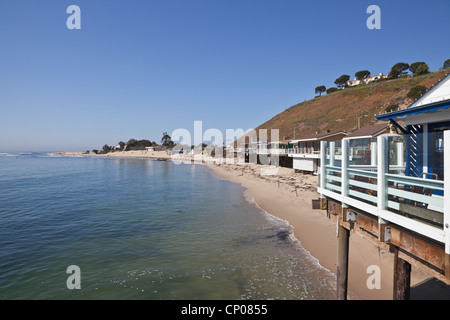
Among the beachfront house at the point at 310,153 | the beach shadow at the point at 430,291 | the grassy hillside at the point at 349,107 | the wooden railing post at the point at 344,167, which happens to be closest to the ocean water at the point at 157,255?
the beach shadow at the point at 430,291

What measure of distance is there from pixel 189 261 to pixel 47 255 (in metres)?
7.55

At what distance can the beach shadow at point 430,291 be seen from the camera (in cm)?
808

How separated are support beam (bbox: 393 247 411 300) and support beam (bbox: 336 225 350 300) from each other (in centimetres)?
153

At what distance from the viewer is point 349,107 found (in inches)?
3649

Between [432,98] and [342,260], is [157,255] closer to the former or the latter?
[342,260]

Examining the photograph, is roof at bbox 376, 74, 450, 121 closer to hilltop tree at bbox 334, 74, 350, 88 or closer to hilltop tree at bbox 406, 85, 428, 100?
hilltop tree at bbox 406, 85, 428, 100

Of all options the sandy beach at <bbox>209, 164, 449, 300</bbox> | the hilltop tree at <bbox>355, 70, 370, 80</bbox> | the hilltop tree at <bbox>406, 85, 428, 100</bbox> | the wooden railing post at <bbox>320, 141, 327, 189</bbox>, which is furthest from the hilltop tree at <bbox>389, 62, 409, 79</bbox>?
the wooden railing post at <bbox>320, 141, 327, 189</bbox>

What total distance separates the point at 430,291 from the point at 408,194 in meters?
6.34

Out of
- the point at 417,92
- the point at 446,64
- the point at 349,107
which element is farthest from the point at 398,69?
the point at 417,92

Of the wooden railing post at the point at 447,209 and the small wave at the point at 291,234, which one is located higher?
the wooden railing post at the point at 447,209

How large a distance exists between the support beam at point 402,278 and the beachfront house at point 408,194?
0.02 meters

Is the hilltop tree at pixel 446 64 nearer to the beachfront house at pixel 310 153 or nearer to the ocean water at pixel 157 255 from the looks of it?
the beachfront house at pixel 310 153

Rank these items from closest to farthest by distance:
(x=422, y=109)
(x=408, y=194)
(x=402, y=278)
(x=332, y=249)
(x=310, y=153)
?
(x=408, y=194)
(x=402, y=278)
(x=422, y=109)
(x=332, y=249)
(x=310, y=153)

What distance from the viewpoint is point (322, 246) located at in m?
13.2
